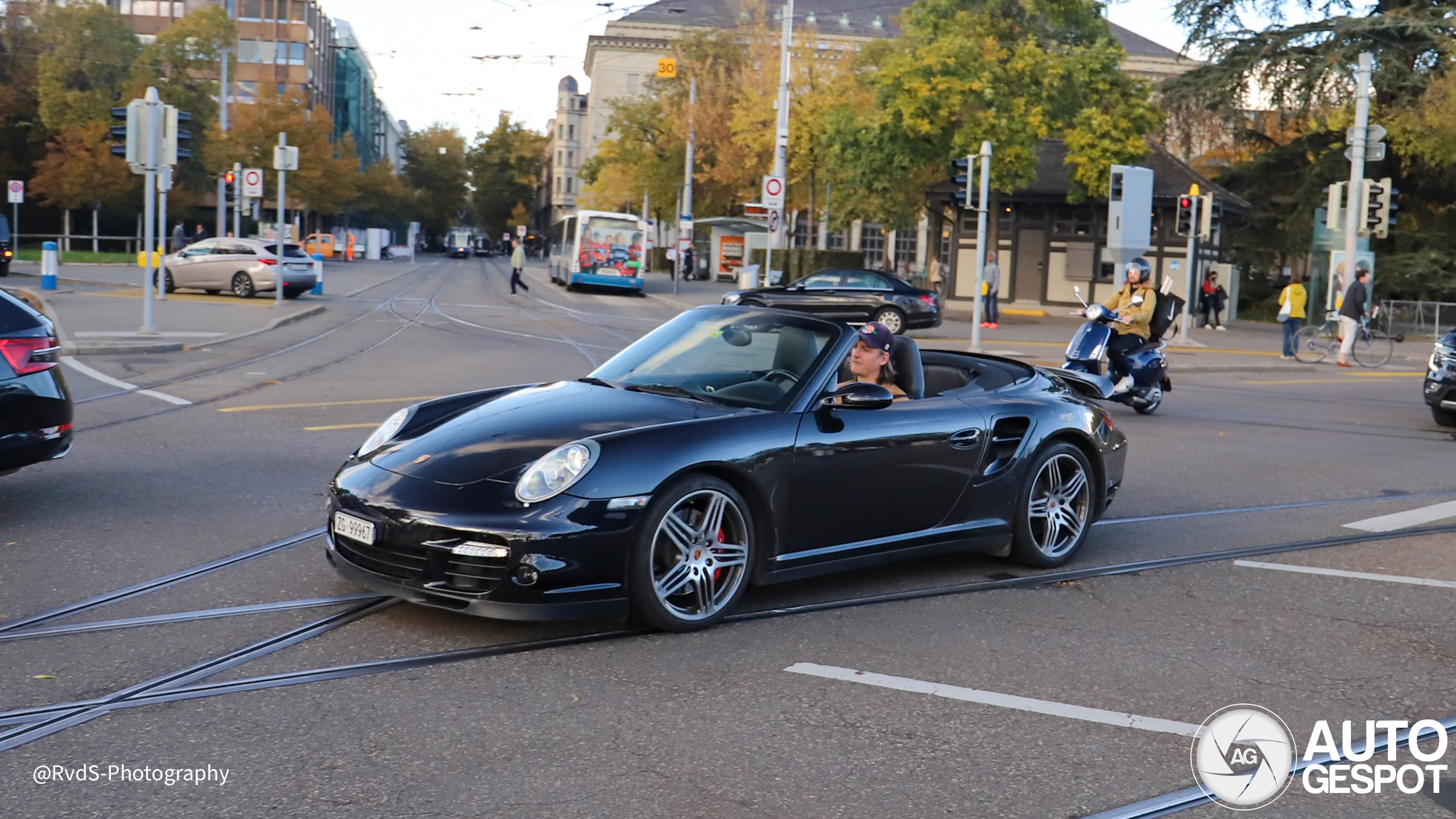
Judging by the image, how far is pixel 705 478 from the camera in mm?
5488

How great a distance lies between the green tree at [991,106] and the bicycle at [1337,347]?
1084cm

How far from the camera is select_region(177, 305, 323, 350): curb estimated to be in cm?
1936

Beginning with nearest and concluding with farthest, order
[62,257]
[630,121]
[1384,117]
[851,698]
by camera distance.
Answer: [851,698]
[1384,117]
[62,257]
[630,121]

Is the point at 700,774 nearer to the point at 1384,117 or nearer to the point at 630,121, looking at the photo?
the point at 1384,117

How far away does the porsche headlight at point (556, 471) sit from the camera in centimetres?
517

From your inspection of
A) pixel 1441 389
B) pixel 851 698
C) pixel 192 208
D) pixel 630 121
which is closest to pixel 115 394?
pixel 851 698

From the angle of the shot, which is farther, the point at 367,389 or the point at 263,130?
the point at 263,130

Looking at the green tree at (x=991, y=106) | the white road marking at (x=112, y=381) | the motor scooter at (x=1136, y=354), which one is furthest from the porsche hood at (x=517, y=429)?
the green tree at (x=991, y=106)

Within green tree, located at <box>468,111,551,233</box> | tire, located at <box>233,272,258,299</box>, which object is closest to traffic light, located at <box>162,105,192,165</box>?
tire, located at <box>233,272,258,299</box>

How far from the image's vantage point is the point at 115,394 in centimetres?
1330

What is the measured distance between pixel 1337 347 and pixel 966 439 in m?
23.2

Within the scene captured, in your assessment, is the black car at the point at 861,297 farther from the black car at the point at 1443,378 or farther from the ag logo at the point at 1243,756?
the ag logo at the point at 1243,756

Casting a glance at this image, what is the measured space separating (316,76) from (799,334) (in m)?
98.8

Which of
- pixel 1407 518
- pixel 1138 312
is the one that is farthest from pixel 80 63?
pixel 1407 518
